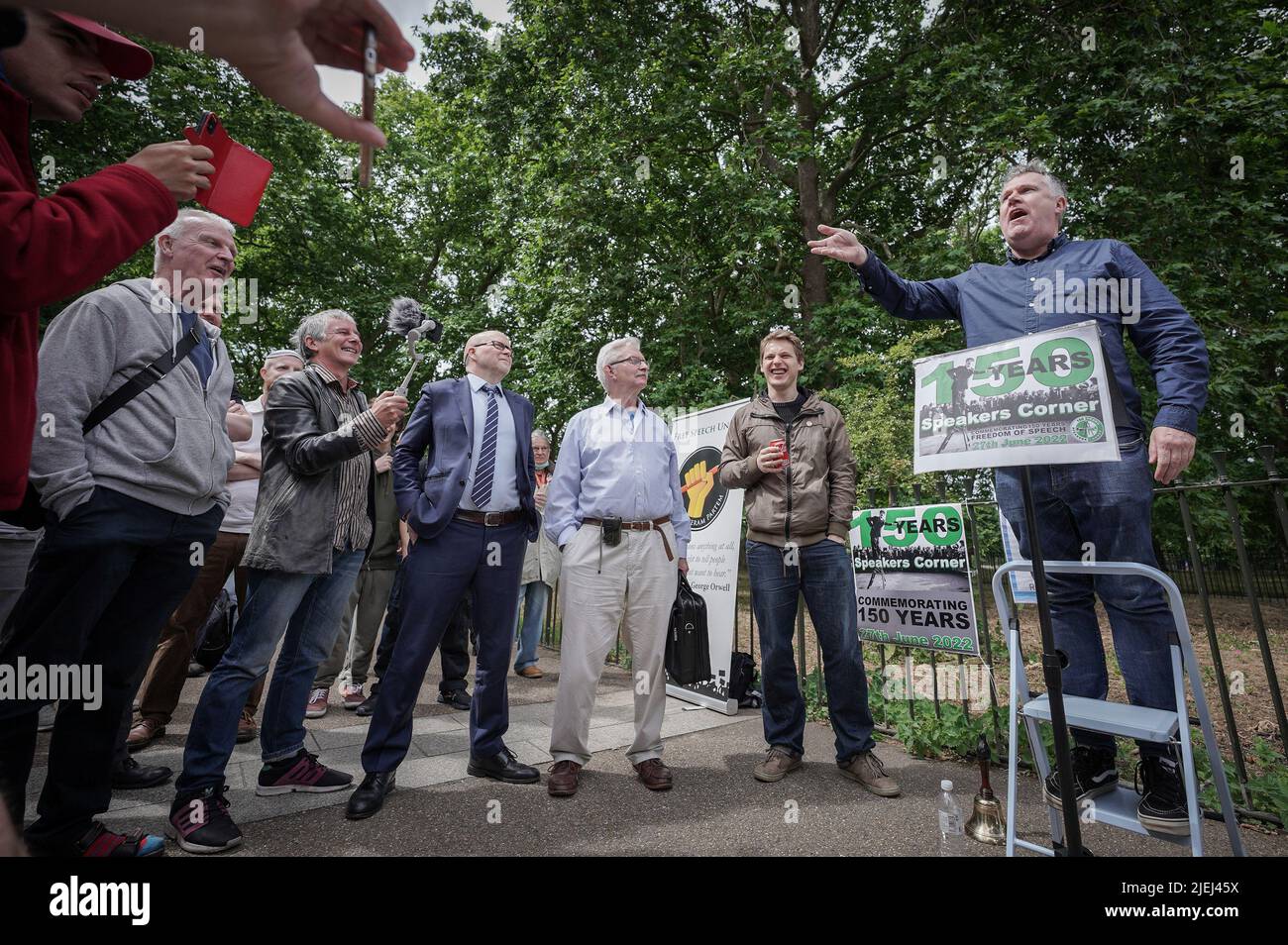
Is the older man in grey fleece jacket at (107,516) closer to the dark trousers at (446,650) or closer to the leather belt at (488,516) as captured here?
the leather belt at (488,516)

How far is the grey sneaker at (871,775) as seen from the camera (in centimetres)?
332

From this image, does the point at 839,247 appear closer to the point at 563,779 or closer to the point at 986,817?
the point at 986,817

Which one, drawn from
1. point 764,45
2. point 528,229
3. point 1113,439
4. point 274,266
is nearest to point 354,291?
point 274,266

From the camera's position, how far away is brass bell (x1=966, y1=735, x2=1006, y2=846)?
8.95 ft

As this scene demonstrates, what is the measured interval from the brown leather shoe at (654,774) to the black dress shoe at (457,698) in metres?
2.15

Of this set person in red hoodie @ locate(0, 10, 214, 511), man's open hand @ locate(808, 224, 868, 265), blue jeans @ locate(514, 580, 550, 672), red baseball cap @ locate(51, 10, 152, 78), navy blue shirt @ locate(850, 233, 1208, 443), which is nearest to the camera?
person in red hoodie @ locate(0, 10, 214, 511)

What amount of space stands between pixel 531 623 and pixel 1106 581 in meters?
5.26

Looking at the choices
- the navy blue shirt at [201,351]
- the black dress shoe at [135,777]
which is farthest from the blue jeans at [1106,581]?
the black dress shoe at [135,777]

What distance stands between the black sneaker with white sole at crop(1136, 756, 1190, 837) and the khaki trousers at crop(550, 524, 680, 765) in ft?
7.30

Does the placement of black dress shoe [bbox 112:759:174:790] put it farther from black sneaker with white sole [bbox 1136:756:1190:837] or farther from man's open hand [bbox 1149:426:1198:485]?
man's open hand [bbox 1149:426:1198:485]

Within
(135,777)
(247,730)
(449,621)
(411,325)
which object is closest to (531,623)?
(247,730)

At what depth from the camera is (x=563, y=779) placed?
10.9 ft

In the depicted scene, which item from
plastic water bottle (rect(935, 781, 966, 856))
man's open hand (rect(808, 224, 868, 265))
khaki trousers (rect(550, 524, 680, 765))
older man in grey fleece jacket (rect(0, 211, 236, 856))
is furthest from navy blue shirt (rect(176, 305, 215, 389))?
plastic water bottle (rect(935, 781, 966, 856))

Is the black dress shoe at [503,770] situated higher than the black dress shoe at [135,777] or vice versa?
the black dress shoe at [135,777]
